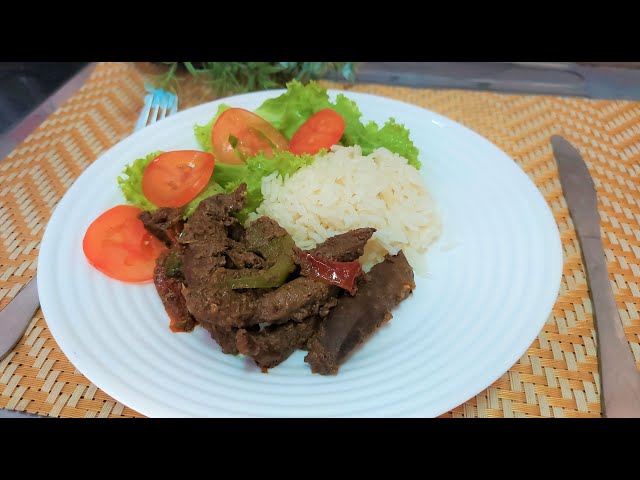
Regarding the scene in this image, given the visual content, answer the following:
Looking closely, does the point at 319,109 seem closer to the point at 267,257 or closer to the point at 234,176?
the point at 234,176

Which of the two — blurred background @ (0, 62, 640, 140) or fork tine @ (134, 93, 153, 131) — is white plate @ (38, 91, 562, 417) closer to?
fork tine @ (134, 93, 153, 131)

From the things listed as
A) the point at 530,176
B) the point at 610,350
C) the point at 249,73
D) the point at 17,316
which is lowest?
the point at 610,350

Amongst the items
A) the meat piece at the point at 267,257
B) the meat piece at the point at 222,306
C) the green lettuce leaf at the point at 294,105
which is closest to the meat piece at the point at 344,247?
the meat piece at the point at 267,257

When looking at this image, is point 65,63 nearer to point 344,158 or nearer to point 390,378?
point 344,158

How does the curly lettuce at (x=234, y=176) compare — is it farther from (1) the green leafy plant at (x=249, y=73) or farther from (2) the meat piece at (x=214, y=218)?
(1) the green leafy plant at (x=249, y=73)

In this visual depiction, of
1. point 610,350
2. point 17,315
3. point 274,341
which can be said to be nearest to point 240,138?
point 274,341

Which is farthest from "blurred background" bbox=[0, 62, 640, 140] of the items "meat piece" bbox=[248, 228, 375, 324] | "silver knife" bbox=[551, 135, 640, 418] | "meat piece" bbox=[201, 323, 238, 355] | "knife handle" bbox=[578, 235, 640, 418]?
"meat piece" bbox=[248, 228, 375, 324]

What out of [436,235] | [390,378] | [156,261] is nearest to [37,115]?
[156,261]
